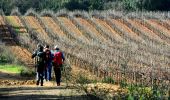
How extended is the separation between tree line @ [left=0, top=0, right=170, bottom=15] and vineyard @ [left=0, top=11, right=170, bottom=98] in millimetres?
9282

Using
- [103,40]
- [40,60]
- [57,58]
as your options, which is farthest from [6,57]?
[103,40]

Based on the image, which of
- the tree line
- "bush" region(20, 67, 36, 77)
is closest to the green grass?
"bush" region(20, 67, 36, 77)

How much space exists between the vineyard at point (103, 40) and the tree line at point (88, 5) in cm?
928

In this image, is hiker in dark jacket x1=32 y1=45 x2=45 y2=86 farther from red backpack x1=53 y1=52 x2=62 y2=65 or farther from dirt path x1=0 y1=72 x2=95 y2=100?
dirt path x1=0 y1=72 x2=95 y2=100

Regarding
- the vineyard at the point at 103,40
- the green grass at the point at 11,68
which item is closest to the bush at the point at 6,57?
the vineyard at the point at 103,40

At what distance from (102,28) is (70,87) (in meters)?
40.1

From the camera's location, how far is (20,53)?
130ft

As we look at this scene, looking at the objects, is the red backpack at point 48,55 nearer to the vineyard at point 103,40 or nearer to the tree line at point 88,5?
the vineyard at point 103,40

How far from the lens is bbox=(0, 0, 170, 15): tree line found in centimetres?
7675

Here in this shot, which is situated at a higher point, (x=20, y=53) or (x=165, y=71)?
(x=165, y=71)

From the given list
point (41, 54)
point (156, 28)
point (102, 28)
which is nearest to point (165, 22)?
point (156, 28)

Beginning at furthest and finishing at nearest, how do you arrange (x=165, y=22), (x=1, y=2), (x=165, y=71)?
(x=1, y=2) < (x=165, y=22) < (x=165, y=71)

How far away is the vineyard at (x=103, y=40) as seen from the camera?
A: 97.9ft

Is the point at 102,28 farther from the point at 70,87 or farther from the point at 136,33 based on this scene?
the point at 70,87
